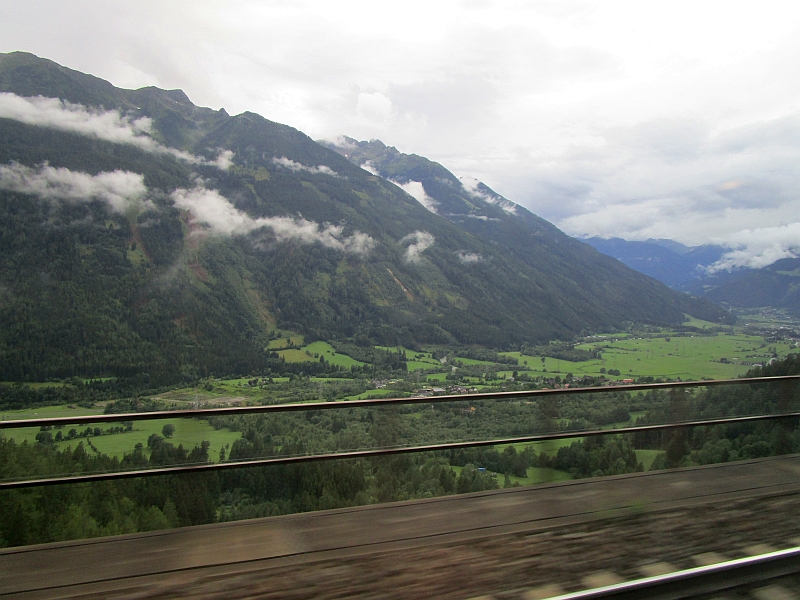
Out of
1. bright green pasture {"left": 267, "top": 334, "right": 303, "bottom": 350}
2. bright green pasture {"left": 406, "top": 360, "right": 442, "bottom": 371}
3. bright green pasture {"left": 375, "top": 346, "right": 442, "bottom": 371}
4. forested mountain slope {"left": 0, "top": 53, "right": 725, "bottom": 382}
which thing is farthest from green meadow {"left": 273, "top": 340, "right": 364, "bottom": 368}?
bright green pasture {"left": 375, "top": 346, "right": 442, "bottom": 371}

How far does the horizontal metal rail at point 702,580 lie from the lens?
9.61ft

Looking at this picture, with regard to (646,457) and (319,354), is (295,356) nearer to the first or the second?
(319,354)

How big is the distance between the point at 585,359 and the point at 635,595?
61215 mm

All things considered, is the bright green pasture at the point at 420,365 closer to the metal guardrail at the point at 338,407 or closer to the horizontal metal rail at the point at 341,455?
the metal guardrail at the point at 338,407

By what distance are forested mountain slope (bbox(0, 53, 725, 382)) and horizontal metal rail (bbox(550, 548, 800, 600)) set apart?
45677mm

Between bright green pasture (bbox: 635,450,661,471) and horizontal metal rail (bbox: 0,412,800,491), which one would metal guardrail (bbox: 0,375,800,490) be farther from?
bright green pasture (bbox: 635,450,661,471)

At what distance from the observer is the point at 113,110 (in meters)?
183

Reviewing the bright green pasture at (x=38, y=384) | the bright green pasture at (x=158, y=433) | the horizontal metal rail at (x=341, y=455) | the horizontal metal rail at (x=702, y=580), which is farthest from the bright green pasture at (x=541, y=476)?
the bright green pasture at (x=38, y=384)

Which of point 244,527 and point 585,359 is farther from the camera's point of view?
point 585,359

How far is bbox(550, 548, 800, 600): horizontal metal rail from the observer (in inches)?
115

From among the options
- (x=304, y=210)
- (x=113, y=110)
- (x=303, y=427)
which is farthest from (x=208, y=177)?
(x=303, y=427)

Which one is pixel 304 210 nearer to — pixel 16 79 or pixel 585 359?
pixel 16 79

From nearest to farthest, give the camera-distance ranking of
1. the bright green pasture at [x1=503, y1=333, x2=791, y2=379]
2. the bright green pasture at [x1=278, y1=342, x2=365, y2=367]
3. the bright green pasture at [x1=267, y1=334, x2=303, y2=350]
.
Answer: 1. the bright green pasture at [x1=503, y1=333, x2=791, y2=379]
2. the bright green pasture at [x1=278, y1=342, x2=365, y2=367]
3. the bright green pasture at [x1=267, y1=334, x2=303, y2=350]

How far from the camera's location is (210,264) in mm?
115000
